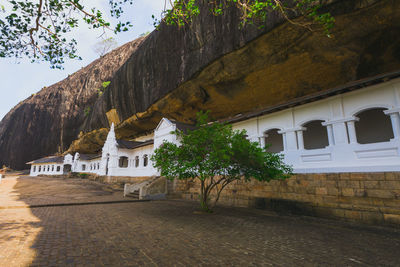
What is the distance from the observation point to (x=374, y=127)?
11.1 m

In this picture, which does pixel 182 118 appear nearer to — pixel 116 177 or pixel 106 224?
pixel 116 177

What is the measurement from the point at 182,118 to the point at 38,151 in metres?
43.8

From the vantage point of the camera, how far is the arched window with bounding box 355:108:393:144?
34.9ft

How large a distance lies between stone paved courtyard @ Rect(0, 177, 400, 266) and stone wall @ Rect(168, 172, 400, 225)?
550 millimetres

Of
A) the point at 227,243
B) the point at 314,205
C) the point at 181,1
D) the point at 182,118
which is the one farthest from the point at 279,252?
the point at 182,118

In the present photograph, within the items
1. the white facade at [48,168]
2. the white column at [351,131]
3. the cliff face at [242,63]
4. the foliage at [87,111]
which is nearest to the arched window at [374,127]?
the cliff face at [242,63]

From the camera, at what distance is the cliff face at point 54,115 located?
37.7m

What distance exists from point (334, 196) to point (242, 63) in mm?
9057

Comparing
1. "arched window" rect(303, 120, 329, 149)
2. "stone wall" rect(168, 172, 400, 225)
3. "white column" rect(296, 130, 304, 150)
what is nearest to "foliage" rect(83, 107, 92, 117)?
"stone wall" rect(168, 172, 400, 225)

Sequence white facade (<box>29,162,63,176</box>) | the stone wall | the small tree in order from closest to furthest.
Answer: the stone wall < the small tree < white facade (<box>29,162,63,176</box>)

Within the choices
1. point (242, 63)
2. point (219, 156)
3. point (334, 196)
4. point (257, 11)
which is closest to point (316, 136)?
point (334, 196)

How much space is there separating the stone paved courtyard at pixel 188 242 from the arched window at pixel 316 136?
Answer: 6070 mm

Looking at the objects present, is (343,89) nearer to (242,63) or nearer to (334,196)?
(334,196)

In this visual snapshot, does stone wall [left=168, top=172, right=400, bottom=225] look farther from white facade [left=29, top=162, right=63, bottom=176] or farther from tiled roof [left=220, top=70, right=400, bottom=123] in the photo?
white facade [left=29, top=162, right=63, bottom=176]
